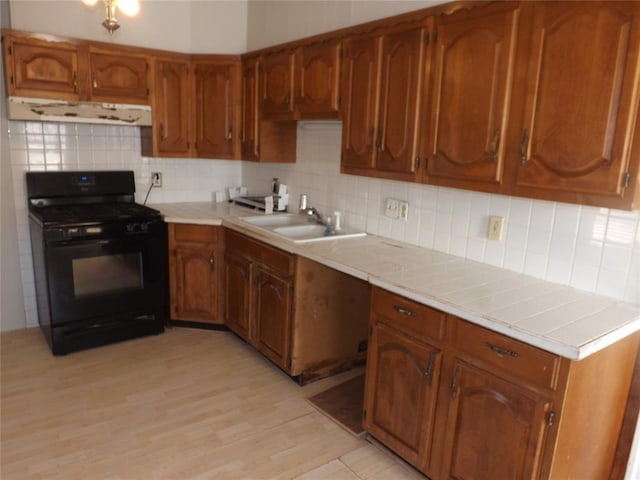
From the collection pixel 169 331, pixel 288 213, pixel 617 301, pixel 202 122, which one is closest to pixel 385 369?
pixel 617 301

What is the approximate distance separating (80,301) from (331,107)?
2085mm

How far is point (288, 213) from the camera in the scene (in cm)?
360

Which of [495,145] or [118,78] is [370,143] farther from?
[118,78]

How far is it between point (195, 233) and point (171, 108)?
1.00 meters

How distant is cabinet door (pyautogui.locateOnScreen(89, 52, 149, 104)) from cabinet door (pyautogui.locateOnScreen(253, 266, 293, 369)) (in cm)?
163

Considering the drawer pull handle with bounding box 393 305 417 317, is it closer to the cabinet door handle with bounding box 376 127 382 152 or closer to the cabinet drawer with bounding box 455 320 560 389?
the cabinet drawer with bounding box 455 320 560 389

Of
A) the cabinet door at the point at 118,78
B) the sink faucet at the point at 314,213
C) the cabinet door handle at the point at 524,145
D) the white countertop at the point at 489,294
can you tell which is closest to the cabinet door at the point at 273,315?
the white countertop at the point at 489,294

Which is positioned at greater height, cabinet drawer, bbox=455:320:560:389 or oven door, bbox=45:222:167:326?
cabinet drawer, bbox=455:320:560:389

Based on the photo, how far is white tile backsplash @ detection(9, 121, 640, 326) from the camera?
193cm

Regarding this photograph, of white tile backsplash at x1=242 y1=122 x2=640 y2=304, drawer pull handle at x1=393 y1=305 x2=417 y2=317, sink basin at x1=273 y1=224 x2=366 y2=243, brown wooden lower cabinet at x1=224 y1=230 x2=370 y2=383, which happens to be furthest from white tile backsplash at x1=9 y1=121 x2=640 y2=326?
drawer pull handle at x1=393 y1=305 x2=417 y2=317

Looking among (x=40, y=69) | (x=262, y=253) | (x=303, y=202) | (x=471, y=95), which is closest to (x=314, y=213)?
(x=303, y=202)

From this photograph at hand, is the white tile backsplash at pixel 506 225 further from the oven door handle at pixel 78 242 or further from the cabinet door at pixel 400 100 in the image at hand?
the oven door handle at pixel 78 242

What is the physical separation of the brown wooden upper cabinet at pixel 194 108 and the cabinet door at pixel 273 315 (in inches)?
50.5

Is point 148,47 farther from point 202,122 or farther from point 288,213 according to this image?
point 288,213
